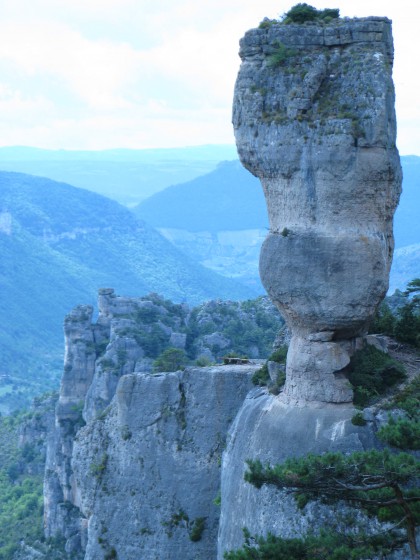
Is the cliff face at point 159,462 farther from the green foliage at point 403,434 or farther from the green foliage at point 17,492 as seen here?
the green foliage at point 17,492

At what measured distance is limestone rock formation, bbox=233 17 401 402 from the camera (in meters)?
24.2

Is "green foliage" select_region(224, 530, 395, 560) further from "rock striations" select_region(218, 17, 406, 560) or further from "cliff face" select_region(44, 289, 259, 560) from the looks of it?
"cliff face" select_region(44, 289, 259, 560)

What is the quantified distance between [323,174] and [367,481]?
6237 millimetres

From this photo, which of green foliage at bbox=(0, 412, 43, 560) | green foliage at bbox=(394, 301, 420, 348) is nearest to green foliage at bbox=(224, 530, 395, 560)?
green foliage at bbox=(394, 301, 420, 348)

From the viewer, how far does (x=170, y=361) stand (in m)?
52.9

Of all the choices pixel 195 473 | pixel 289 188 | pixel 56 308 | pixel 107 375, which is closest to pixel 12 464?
pixel 107 375

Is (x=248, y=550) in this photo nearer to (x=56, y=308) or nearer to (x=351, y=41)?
(x=351, y=41)

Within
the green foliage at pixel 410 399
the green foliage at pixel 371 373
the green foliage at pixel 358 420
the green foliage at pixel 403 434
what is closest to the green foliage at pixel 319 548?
the green foliage at pixel 403 434

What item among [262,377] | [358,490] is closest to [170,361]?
[262,377]

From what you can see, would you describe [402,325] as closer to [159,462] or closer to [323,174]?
[323,174]

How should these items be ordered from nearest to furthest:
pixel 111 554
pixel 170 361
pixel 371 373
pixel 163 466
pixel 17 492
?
pixel 371 373 < pixel 163 466 < pixel 111 554 < pixel 170 361 < pixel 17 492

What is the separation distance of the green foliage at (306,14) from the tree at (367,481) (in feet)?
29.5

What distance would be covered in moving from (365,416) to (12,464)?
5111 cm

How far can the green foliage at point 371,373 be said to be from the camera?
24.9 m
